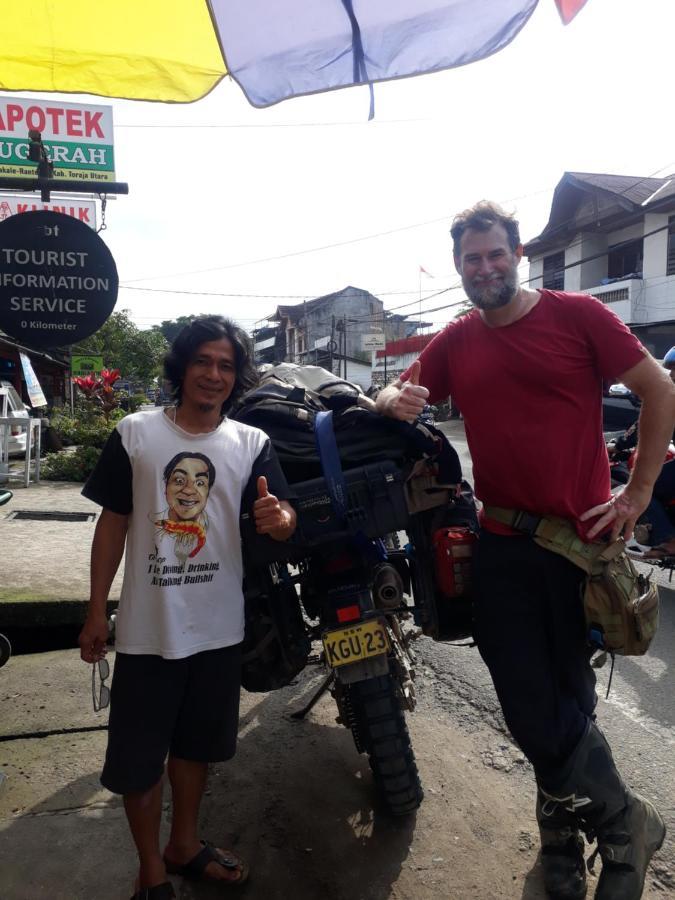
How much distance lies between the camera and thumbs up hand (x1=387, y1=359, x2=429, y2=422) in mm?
2312

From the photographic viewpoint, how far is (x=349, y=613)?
2.46 m

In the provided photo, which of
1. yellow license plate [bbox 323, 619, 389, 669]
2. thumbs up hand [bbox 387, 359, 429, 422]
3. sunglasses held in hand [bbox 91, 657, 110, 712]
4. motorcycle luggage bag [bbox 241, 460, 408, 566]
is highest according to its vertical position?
thumbs up hand [bbox 387, 359, 429, 422]

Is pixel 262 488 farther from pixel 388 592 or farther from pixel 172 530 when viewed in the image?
pixel 388 592

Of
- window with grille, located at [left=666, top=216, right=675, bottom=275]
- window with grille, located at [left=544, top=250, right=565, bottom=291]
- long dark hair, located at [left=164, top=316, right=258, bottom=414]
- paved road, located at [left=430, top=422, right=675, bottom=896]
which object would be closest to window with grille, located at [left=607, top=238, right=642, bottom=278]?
window with grille, located at [left=666, top=216, right=675, bottom=275]

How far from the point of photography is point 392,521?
239 cm

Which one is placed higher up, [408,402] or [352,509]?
[408,402]

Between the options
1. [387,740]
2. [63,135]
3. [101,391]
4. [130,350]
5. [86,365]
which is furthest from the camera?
[130,350]

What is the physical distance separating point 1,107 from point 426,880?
46.0 feet

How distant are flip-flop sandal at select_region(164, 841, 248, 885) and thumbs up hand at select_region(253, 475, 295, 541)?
105 cm

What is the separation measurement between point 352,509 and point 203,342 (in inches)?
30.1

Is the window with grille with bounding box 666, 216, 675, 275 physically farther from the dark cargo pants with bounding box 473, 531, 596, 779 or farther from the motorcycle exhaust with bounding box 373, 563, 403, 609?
the dark cargo pants with bounding box 473, 531, 596, 779

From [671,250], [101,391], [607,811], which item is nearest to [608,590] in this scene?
[607,811]

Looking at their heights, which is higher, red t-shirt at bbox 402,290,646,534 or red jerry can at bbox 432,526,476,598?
red t-shirt at bbox 402,290,646,534

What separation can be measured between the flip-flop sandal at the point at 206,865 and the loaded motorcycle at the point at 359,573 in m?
0.57
